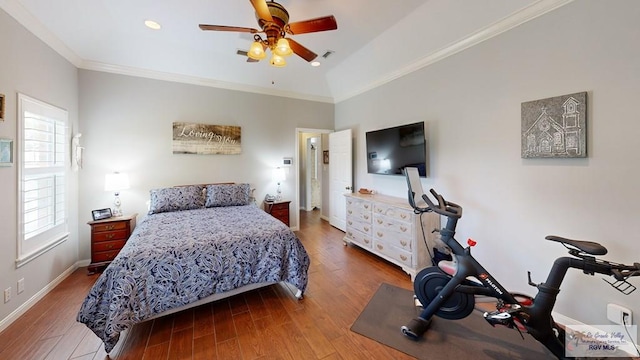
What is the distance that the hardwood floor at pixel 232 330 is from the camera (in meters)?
1.83

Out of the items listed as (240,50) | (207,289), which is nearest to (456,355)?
(207,289)

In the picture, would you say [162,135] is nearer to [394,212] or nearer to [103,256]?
[103,256]

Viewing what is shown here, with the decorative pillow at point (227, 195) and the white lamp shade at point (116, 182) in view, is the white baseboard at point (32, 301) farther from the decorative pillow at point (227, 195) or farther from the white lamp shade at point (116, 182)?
the decorative pillow at point (227, 195)

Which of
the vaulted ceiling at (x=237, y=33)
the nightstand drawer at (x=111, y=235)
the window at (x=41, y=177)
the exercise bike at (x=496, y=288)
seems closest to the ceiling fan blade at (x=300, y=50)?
the vaulted ceiling at (x=237, y=33)

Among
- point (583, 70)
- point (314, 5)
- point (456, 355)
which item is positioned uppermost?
point (314, 5)

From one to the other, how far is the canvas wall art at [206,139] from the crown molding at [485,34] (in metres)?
2.89

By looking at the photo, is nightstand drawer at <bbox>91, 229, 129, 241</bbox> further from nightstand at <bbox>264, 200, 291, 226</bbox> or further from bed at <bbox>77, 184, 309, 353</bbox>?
nightstand at <bbox>264, 200, 291, 226</bbox>

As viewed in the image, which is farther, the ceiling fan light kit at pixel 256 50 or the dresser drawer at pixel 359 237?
the dresser drawer at pixel 359 237

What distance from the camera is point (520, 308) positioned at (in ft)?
5.60

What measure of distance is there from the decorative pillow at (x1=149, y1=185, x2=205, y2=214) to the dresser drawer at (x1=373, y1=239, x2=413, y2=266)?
9.35ft

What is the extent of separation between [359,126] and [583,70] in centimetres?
307

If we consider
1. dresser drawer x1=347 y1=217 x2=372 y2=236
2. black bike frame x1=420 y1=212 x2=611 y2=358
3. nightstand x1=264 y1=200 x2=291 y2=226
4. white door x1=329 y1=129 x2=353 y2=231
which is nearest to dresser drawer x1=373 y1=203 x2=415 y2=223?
dresser drawer x1=347 y1=217 x2=372 y2=236

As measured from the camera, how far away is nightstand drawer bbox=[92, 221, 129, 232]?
10.2 feet

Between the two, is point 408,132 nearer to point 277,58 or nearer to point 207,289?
point 277,58
